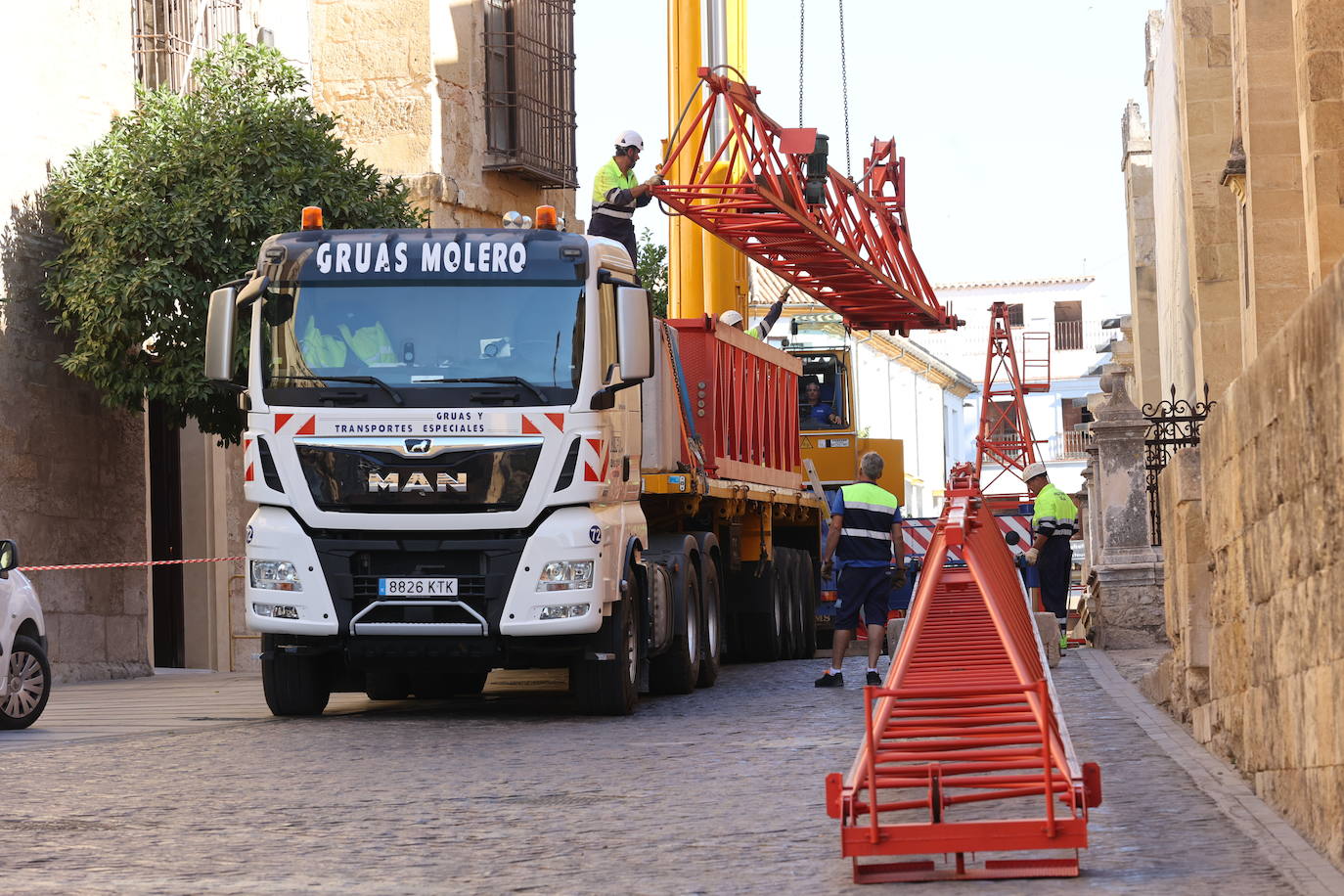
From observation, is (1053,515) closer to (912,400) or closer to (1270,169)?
(1270,169)

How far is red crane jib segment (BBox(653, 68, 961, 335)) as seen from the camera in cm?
2009

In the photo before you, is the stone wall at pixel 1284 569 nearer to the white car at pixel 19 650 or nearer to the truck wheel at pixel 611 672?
the truck wheel at pixel 611 672

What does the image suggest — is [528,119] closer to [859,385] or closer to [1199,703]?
[1199,703]

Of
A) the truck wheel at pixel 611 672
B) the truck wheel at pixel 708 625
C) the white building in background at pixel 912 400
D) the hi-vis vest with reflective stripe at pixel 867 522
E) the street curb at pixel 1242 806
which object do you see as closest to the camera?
the street curb at pixel 1242 806

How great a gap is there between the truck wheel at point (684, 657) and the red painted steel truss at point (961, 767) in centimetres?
415

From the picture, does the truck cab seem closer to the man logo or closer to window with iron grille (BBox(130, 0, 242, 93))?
the man logo

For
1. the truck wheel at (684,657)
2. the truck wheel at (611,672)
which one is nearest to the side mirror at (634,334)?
the truck wheel at (611,672)

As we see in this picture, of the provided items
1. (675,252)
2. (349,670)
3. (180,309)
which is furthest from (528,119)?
(349,670)

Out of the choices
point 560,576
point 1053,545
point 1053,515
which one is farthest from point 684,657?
point 1053,545

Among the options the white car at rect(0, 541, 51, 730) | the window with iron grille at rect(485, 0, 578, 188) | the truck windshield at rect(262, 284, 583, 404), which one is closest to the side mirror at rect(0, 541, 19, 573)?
the white car at rect(0, 541, 51, 730)

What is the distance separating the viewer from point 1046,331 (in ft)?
254

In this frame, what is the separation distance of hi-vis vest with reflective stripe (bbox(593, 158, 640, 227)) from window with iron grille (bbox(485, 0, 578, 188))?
28.7 ft

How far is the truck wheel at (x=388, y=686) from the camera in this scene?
48.5 ft

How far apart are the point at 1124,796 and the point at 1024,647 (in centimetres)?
203
